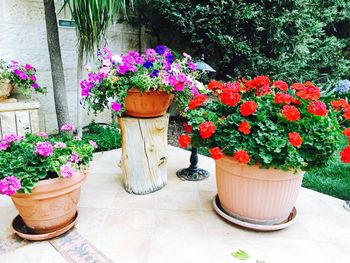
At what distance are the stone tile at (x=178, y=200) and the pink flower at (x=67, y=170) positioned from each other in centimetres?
71

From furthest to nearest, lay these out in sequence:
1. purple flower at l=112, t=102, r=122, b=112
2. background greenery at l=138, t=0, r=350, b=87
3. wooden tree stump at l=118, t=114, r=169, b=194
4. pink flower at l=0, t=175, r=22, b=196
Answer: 1. background greenery at l=138, t=0, r=350, b=87
2. wooden tree stump at l=118, t=114, r=169, b=194
3. purple flower at l=112, t=102, r=122, b=112
4. pink flower at l=0, t=175, r=22, b=196

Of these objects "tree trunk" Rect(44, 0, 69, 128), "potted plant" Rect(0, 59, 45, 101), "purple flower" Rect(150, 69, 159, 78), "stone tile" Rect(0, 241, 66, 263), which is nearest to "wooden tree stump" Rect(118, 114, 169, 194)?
"purple flower" Rect(150, 69, 159, 78)

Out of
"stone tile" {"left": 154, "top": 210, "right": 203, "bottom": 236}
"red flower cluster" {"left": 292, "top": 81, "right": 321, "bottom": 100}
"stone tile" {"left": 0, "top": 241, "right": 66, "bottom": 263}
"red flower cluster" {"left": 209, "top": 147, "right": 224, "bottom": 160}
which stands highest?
"red flower cluster" {"left": 292, "top": 81, "right": 321, "bottom": 100}

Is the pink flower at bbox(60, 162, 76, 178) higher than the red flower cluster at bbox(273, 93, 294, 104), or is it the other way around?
the red flower cluster at bbox(273, 93, 294, 104)

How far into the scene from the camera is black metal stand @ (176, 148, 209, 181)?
241 cm

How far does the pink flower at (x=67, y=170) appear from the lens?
4.73 ft

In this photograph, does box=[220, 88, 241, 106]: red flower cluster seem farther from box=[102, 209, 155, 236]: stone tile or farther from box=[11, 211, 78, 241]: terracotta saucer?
box=[11, 211, 78, 241]: terracotta saucer

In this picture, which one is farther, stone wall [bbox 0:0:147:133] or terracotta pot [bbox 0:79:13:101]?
stone wall [bbox 0:0:147:133]

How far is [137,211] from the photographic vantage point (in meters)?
1.88

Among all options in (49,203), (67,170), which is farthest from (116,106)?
(49,203)

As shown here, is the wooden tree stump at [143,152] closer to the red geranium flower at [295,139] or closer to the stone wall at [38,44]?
the red geranium flower at [295,139]

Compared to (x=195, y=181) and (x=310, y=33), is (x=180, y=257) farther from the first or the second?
(x=310, y=33)

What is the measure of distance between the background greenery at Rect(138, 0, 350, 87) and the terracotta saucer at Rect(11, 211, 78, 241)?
2611 mm

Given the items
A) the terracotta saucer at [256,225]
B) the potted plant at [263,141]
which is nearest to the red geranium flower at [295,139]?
the potted plant at [263,141]
